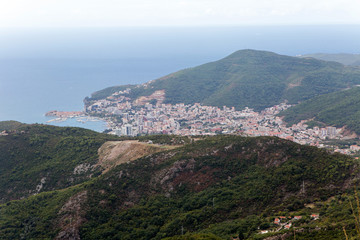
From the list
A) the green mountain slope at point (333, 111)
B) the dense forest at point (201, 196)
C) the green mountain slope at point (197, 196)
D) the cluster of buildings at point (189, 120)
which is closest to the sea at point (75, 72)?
the cluster of buildings at point (189, 120)

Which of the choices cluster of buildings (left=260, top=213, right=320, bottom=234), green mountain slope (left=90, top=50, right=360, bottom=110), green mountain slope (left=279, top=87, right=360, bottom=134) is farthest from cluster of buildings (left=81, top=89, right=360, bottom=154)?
cluster of buildings (left=260, top=213, right=320, bottom=234)

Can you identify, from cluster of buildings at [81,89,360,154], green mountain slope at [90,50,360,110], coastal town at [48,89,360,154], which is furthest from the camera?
green mountain slope at [90,50,360,110]

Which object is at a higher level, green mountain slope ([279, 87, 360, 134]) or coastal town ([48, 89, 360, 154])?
green mountain slope ([279, 87, 360, 134])

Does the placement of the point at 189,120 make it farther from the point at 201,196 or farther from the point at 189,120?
the point at 201,196

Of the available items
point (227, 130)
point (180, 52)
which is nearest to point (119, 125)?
point (227, 130)

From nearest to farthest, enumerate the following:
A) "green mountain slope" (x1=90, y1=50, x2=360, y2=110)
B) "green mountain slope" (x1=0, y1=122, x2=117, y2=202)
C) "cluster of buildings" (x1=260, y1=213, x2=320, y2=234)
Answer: "cluster of buildings" (x1=260, y1=213, x2=320, y2=234) < "green mountain slope" (x1=0, y1=122, x2=117, y2=202) < "green mountain slope" (x1=90, y1=50, x2=360, y2=110)

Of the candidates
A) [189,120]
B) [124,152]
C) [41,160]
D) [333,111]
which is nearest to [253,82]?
[189,120]

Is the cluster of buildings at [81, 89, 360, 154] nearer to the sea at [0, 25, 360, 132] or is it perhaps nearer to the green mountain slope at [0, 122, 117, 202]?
the sea at [0, 25, 360, 132]

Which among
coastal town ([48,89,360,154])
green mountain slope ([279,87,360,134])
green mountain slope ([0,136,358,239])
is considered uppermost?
green mountain slope ([0,136,358,239])
